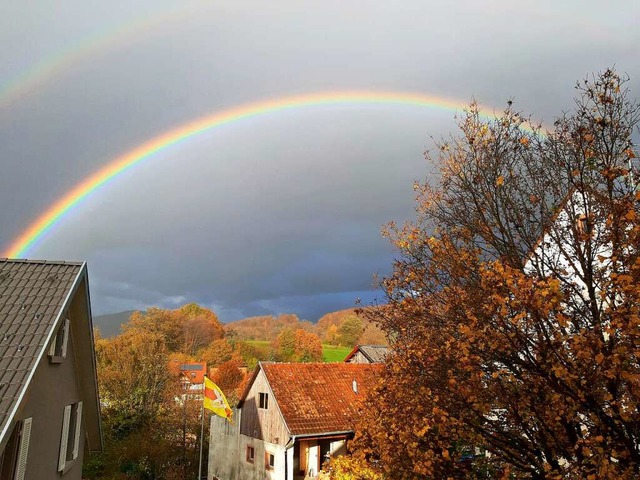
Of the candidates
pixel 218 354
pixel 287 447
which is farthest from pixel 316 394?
pixel 218 354

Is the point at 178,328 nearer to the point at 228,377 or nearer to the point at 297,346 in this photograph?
the point at 297,346

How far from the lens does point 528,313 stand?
23.0ft

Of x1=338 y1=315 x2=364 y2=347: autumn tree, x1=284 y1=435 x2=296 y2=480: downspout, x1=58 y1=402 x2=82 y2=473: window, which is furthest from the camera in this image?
x1=338 y1=315 x2=364 y2=347: autumn tree

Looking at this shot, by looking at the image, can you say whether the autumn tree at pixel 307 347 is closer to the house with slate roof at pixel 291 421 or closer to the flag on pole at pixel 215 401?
the house with slate roof at pixel 291 421

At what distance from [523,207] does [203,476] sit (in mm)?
33084

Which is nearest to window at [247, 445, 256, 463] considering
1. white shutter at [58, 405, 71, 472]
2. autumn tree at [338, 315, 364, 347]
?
white shutter at [58, 405, 71, 472]

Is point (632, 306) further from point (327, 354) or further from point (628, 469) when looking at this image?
point (327, 354)

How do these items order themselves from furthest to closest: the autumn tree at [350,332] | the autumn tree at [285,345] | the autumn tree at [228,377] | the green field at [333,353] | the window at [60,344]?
1. the autumn tree at [350,332]
2. the green field at [333,353]
3. the autumn tree at [285,345]
4. the autumn tree at [228,377]
5. the window at [60,344]

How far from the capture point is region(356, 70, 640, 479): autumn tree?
633 cm

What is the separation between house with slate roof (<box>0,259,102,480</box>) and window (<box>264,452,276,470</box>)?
13.1 meters

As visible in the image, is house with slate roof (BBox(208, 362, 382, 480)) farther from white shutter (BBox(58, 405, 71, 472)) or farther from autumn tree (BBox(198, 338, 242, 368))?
autumn tree (BBox(198, 338, 242, 368))

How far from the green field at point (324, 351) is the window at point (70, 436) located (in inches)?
2285

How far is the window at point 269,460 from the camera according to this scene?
25469mm

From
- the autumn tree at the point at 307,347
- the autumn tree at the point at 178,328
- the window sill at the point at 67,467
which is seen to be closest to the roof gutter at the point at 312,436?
the window sill at the point at 67,467
